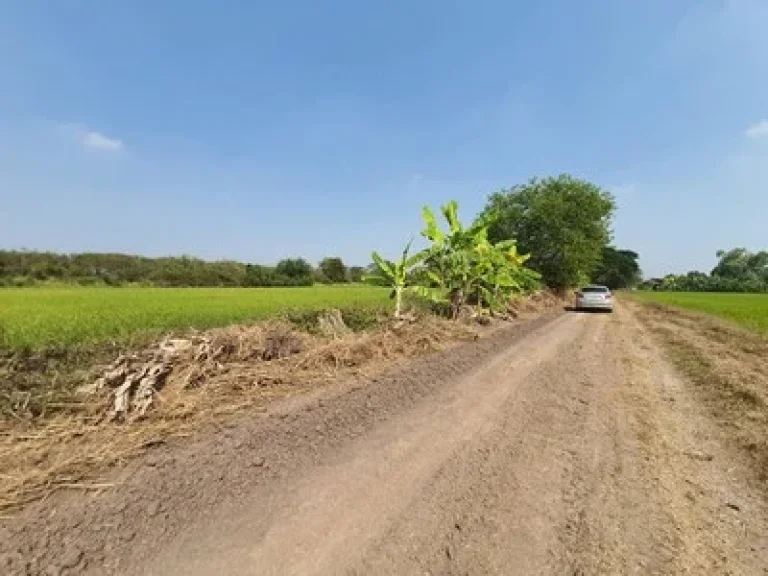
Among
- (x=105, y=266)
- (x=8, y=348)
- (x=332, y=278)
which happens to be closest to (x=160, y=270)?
(x=105, y=266)

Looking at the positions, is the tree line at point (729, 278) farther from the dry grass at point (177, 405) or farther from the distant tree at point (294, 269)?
the dry grass at point (177, 405)

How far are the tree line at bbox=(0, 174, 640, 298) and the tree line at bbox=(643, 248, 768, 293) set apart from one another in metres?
71.5

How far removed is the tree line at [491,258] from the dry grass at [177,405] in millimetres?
7453

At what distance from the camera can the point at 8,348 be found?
6672 mm

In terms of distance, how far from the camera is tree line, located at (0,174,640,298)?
35.7 metres

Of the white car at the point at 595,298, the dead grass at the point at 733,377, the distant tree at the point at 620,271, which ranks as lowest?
the dead grass at the point at 733,377

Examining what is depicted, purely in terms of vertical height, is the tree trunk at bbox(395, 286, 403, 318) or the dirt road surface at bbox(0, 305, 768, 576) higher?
the tree trunk at bbox(395, 286, 403, 318)

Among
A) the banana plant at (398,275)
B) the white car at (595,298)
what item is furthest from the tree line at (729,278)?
the banana plant at (398,275)

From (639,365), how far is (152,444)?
28.6 feet

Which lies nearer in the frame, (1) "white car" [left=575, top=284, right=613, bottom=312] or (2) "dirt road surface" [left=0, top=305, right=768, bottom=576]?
(2) "dirt road surface" [left=0, top=305, right=768, bottom=576]

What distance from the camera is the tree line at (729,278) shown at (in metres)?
97.6

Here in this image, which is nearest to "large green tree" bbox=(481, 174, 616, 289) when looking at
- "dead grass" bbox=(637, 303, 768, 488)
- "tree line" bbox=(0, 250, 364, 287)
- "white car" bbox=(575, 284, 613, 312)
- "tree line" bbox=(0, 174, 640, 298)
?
"tree line" bbox=(0, 174, 640, 298)

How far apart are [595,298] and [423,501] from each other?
26.3 m

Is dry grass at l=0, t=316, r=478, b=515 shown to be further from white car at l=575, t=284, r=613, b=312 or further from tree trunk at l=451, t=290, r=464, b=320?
white car at l=575, t=284, r=613, b=312
